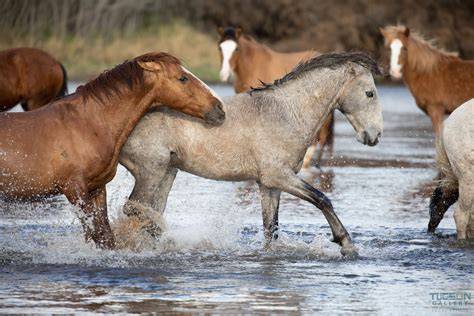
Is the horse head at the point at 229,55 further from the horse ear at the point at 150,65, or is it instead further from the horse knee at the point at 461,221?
the horse ear at the point at 150,65

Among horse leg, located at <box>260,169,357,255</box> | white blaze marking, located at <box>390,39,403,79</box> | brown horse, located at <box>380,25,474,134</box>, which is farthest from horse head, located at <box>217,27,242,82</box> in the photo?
horse leg, located at <box>260,169,357,255</box>

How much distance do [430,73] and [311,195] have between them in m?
8.11

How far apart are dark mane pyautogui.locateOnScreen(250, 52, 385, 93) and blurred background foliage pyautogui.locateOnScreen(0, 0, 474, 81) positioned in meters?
24.4

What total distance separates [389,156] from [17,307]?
10112 millimetres

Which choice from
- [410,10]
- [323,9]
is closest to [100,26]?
[323,9]

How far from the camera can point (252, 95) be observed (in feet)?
28.7

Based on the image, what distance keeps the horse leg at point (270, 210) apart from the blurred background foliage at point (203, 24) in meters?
24.5

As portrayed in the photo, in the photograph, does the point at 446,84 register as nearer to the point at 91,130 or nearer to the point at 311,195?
the point at 311,195

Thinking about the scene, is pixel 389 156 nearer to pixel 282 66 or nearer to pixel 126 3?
pixel 282 66

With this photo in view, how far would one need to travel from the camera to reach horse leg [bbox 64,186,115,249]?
796cm

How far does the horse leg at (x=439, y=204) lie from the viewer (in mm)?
9680

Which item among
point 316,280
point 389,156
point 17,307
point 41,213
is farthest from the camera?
point 389,156

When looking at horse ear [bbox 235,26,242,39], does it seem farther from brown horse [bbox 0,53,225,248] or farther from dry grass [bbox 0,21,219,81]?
dry grass [bbox 0,21,219,81]

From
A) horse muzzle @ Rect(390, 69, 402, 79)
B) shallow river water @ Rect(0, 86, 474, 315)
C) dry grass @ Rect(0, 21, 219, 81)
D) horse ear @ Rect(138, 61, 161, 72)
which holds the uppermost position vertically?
dry grass @ Rect(0, 21, 219, 81)
